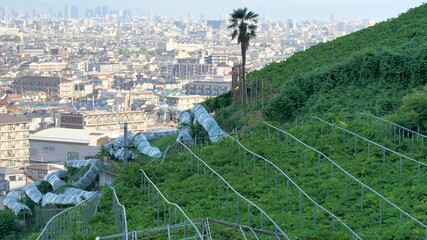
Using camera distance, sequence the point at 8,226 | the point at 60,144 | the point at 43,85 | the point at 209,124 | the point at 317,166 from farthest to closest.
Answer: the point at 43,85
the point at 60,144
the point at 8,226
the point at 209,124
the point at 317,166

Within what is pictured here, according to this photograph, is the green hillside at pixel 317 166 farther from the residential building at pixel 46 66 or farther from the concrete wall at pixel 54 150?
the residential building at pixel 46 66

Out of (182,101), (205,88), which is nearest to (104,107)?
(182,101)

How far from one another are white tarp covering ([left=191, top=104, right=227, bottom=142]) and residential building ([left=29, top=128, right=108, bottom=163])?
27400 mm

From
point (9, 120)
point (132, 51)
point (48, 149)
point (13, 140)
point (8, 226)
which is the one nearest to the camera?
point (8, 226)

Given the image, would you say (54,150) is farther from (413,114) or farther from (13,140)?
(413,114)

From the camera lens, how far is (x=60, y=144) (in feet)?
170

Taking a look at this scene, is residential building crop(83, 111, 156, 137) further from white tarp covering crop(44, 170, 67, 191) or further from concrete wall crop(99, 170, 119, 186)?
concrete wall crop(99, 170, 119, 186)

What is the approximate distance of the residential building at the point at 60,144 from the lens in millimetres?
50094

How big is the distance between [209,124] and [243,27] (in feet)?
12.2

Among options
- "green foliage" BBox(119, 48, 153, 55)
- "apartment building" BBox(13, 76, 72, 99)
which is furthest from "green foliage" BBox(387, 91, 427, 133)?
"green foliage" BBox(119, 48, 153, 55)

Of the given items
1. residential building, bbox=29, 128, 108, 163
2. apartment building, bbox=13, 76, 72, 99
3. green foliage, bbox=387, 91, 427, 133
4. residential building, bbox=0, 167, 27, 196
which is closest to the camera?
green foliage, bbox=387, 91, 427, 133

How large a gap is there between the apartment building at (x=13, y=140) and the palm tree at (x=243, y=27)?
44866mm

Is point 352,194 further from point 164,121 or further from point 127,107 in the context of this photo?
point 127,107

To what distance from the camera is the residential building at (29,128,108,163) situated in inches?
1972
